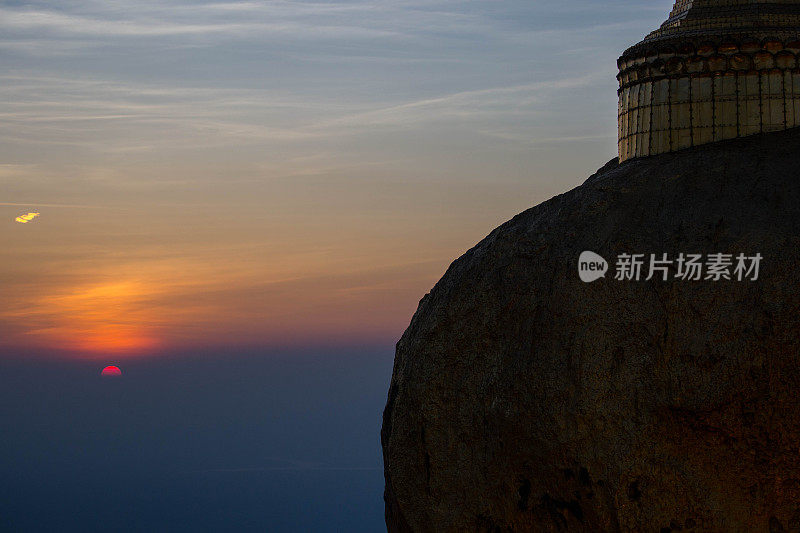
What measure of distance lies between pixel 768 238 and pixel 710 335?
1.32 meters

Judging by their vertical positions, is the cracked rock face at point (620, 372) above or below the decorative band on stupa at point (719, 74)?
below

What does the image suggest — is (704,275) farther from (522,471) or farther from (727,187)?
(522,471)

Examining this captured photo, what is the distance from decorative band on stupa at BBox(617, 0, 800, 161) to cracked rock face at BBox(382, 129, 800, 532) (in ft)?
1.03

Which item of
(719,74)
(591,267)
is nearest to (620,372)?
(591,267)

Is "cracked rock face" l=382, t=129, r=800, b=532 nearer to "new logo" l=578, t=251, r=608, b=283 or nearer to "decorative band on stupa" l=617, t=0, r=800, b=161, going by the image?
"new logo" l=578, t=251, r=608, b=283

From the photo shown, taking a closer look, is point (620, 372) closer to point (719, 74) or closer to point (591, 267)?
point (591, 267)

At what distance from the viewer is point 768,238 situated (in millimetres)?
10547

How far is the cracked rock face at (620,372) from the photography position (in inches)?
397

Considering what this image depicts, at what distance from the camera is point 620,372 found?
10.4 meters

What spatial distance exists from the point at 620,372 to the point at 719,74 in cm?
462

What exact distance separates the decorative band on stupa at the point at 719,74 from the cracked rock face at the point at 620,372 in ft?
1.03

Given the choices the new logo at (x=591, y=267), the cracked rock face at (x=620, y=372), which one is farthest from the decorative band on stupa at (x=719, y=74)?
the new logo at (x=591, y=267)

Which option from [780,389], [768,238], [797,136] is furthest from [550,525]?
[797,136]

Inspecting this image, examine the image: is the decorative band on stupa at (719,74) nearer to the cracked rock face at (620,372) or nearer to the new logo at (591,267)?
the cracked rock face at (620,372)
